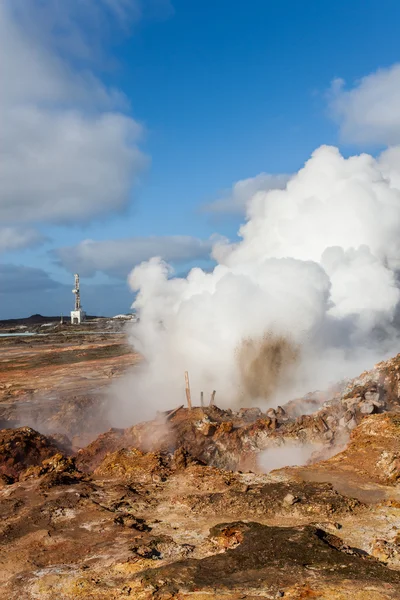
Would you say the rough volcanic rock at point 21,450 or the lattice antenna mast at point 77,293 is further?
the lattice antenna mast at point 77,293

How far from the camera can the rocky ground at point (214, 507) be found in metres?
8.01

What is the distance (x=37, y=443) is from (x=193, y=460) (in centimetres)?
664

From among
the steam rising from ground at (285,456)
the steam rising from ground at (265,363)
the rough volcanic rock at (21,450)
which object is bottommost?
the steam rising from ground at (285,456)

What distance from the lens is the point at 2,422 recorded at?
23.3 meters

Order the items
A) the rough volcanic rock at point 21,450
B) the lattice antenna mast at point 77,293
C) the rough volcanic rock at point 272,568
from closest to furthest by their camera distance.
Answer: the rough volcanic rock at point 272,568
the rough volcanic rock at point 21,450
the lattice antenna mast at point 77,293

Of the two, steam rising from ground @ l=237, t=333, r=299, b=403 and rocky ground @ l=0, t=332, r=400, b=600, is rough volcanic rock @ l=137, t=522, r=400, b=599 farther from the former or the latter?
steam rising from ground @ l=237, t=333, r=299, b=403

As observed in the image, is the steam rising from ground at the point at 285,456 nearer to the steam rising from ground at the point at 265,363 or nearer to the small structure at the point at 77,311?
the steam rising from ground at the point at 265,363

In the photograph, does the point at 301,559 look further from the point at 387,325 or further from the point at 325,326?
the point at 387,325

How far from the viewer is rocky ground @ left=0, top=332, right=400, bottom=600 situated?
8.01 metres

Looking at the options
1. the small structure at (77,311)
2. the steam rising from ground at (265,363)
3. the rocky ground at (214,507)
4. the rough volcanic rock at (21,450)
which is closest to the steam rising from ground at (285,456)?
the rocky ground at (214,507)

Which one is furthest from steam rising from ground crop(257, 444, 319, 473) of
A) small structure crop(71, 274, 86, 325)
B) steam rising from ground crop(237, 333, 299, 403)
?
small structure crop(71, 274, 86, 325)

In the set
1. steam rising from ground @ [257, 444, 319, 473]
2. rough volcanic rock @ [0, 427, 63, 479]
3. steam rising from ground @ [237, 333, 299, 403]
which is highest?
steam rising from ground @ [237, 333, 299, 403]

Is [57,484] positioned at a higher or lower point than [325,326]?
lower

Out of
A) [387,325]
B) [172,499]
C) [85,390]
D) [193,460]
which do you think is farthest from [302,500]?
[387,325]
